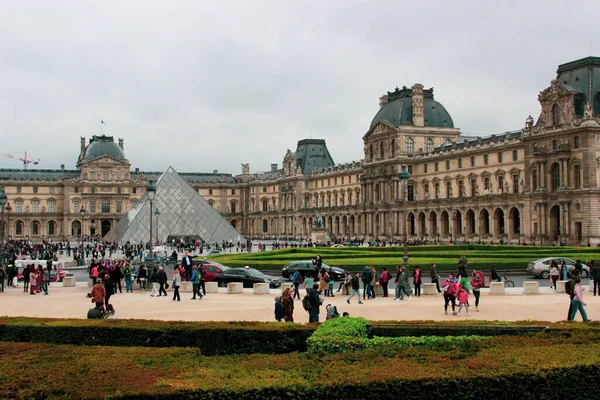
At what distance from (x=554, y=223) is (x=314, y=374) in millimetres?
54925

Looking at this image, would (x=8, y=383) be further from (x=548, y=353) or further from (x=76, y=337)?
(x=548, y=353)

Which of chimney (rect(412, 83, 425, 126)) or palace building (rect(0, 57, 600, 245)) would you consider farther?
chimney (rect(412, 83, 425, 126))

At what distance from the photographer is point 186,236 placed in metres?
72.5

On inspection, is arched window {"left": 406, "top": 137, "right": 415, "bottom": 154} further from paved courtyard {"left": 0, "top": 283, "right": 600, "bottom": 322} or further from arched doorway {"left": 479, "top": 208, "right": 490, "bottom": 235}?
paved courtyard {"left": 0, "top": 283, "right": 600, "bottom": 322}

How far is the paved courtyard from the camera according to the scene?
18141 mm

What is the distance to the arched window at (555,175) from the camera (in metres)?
58.8

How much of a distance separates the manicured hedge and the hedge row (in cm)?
203

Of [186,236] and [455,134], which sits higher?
[455,134]

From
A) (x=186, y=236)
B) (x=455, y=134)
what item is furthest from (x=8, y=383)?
(x=455, y=134)

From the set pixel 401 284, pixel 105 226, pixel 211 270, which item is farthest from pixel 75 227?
pixel 401 284

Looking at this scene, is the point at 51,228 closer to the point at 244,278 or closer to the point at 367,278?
the point at 244,278

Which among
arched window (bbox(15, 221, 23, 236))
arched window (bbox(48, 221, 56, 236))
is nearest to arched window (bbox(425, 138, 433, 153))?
arched window (bbox(48, 221, 56, 236))

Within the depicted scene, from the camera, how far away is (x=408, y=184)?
81812 millimetres

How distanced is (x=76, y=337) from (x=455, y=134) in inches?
2977
